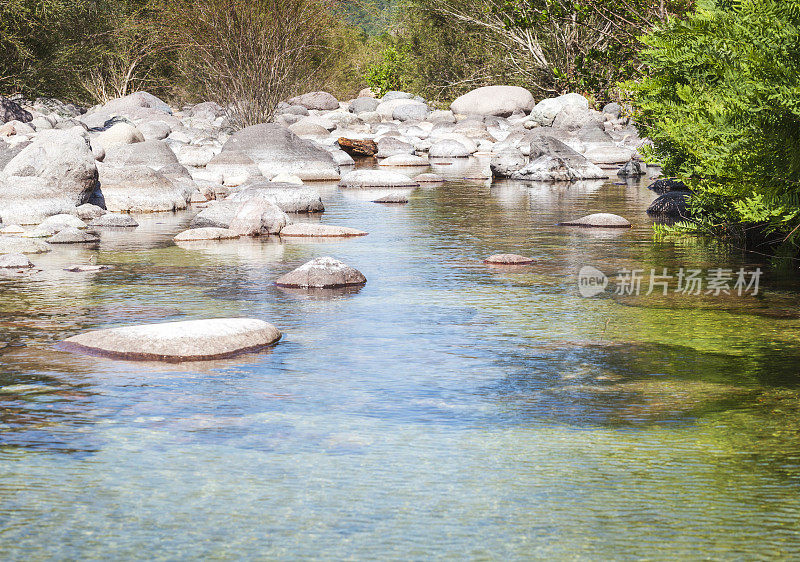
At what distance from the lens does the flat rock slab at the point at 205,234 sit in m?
11.2

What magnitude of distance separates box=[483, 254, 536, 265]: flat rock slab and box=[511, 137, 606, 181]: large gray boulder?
33.9 ft

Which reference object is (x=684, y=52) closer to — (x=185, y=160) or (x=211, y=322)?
(x=211, y=322)

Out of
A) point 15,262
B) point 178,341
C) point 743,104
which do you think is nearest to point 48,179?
point 15,262

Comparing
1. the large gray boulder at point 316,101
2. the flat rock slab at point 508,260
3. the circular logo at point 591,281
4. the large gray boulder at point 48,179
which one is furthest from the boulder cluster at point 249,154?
the circular logo at point 591,281

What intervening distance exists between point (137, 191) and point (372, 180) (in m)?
4.60

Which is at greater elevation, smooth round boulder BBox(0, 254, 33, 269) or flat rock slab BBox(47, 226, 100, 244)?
flat rock slab BBox(47, 226, 100, 244)

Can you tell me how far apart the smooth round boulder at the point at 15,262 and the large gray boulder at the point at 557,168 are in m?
12.1

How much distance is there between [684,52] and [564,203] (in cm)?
648

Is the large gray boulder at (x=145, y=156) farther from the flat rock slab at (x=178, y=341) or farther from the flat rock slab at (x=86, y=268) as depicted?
the flat rock slab at (x=178, y=341)

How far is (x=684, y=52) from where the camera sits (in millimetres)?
8688

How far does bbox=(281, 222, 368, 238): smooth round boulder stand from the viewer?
1138cm

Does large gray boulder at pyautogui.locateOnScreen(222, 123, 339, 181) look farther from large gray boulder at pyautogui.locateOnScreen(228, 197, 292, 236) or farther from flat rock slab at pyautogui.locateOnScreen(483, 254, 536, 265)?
flat rock slab at pyautogui.locateOnScreen(483, 254, 536, 265)

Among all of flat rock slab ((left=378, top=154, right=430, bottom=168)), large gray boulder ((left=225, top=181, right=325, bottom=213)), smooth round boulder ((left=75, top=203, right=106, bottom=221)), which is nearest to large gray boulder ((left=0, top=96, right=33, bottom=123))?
flat rock slab ((left=378, top=154, right=430, bottom=168))

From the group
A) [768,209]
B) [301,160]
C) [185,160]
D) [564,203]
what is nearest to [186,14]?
[185,160]
